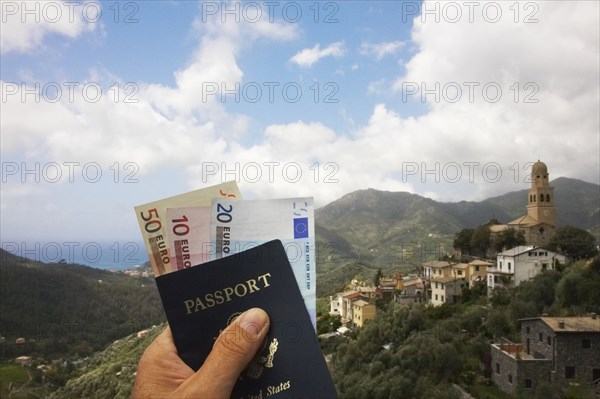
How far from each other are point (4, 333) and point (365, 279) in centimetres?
2543

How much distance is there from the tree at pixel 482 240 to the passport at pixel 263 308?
81.6 feet

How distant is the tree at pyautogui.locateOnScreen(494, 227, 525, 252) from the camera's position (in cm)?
2327

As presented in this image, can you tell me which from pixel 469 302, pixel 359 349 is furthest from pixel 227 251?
pixel 469 302

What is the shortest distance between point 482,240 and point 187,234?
24.9m

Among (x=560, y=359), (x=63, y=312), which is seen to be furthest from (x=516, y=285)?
(x=63, y=312)

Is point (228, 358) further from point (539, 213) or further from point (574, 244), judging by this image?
point (539, 213)

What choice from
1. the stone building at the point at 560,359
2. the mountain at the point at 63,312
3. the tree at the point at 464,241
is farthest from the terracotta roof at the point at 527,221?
the mountain at the point at 63,312

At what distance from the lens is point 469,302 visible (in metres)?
20.3

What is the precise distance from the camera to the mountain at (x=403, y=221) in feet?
125

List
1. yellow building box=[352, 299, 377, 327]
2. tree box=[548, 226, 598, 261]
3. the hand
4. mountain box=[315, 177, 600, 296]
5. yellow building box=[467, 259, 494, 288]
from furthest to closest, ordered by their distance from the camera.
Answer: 1. mountain box=[315, 177, 600, 296]
2. yellow building box=[467, 259, 494, 288]
3. yellow building box=[352, 299, 377, 327]
4. tree box=[548, 226, 598, 261]
5. the hand

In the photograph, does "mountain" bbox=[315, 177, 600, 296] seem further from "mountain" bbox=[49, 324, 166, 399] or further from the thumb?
the thumb

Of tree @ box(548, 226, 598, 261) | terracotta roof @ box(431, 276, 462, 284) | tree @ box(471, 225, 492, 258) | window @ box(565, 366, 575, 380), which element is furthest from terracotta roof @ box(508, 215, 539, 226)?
window @ box(565, 366, 575, 380)

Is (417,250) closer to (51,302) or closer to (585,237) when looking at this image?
(585,237)

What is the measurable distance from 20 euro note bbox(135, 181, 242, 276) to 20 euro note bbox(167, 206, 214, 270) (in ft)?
0.14
